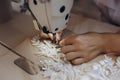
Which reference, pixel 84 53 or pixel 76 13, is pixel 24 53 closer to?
pixel 84 53

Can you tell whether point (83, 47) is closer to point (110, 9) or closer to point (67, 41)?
point (67, 41)

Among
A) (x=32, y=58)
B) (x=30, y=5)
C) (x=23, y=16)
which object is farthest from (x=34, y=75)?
(x=23, y=16)

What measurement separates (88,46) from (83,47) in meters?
0.01

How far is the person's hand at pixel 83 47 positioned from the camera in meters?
0.63

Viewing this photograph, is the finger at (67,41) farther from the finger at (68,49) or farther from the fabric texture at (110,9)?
the fabric texture at (110,9)

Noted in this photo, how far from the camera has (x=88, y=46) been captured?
0.65 meters

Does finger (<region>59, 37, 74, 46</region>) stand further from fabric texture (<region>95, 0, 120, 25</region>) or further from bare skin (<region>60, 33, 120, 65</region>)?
fabric texture (<region>95, 0, 120, 25</region>)

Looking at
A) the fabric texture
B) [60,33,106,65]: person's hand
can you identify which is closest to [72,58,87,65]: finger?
[60,33,106,65]: person's hand

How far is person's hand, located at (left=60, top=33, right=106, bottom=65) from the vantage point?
63cm

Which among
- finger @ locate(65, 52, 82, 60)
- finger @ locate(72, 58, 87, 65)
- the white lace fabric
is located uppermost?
finger @ locate(65, 52, 82, 60)

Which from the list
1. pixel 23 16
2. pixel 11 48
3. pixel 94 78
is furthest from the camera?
pixel 23 16

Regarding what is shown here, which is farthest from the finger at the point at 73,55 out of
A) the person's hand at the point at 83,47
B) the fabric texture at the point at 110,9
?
the fabric texture at the point at 110,9

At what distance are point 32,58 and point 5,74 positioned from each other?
9 centimetres

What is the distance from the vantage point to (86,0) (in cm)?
87
